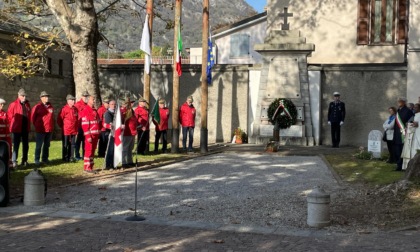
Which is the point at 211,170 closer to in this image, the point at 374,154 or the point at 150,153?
the point at 150,153

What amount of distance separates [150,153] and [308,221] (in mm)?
10722

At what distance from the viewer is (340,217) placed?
847 cm

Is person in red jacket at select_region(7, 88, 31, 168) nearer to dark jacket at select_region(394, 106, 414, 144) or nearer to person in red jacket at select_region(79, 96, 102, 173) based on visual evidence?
person in red jacket at select_region(79, 96, 102, 173)

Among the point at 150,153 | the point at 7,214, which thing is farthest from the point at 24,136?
the point at 7,214

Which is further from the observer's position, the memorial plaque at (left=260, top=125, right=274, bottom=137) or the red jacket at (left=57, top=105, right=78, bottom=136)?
the memorial plaque at (left=260, top=125, right=274, bottom=137)

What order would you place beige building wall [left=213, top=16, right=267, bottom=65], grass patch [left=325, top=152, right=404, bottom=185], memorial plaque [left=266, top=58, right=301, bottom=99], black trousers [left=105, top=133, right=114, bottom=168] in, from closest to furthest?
grass patch [left=325, top=152, right=404, bottom=185]
black trousers [left=105, top=133, right=114, bottom=168]
memorial plaque [left=266, top=58, right=301, bottom=99]
beige building wall [left=213, top=16, right=267, bottom=65]

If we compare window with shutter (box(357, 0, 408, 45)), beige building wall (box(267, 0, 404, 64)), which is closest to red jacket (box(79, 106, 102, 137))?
beige building wall (box(267, 0, 404, 64))

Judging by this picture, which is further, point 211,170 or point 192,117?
point 192,117

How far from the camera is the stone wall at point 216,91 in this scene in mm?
24469

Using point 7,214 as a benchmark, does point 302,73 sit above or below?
above

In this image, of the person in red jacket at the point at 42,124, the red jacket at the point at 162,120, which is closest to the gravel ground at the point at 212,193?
the person in red jacket at the point at 42,124

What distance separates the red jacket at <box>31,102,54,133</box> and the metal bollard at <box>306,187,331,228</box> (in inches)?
350

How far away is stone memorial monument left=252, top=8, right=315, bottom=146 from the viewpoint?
22.3 m

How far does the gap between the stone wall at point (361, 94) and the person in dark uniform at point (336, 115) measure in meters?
1.51
